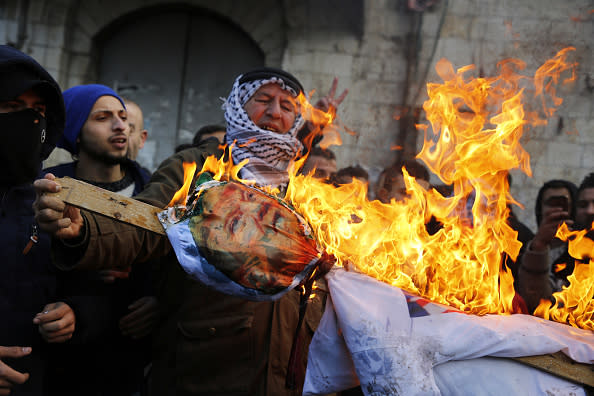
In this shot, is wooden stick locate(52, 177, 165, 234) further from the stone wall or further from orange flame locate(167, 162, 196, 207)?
the stone wall

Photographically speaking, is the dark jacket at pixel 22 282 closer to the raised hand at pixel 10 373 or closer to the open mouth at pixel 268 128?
the raised hand at pixel 10 373

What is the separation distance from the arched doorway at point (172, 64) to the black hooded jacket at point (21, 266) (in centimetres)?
622

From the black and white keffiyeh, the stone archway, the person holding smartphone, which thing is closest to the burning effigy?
the black and white keffiyeh

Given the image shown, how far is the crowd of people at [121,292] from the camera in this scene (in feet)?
6.47

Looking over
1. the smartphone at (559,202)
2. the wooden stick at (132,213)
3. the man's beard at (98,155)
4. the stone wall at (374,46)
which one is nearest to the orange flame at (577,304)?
the wooden stick at (132,213)

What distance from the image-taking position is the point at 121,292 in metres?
2.55

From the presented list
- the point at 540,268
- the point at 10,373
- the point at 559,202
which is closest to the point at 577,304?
the point at 540,268

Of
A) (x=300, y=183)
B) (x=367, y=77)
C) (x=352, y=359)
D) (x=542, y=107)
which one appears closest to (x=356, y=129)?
(x=367, y=77)

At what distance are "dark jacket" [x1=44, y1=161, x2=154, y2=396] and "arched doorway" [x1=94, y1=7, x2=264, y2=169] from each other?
6.02 m

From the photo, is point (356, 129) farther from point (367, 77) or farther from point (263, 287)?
point (263, 287)

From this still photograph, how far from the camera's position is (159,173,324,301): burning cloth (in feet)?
5.78

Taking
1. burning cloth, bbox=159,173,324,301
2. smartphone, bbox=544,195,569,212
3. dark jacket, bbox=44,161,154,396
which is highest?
smartphone, bbox=544,195,569,212

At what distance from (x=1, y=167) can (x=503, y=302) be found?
2362 mm

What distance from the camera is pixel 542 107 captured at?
264 inches
